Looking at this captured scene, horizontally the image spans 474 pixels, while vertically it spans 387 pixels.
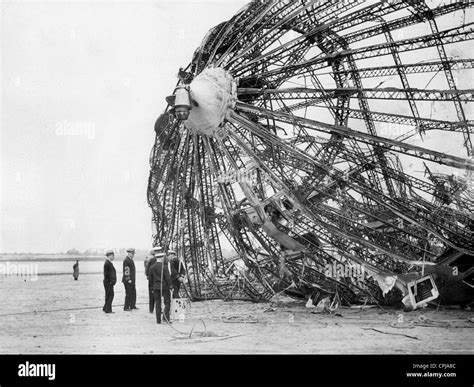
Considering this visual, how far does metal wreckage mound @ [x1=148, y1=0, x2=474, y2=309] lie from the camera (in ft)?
46.3

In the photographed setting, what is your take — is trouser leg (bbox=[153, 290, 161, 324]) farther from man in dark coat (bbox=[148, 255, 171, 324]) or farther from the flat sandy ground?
the flat sandy ground

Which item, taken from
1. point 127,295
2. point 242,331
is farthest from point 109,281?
point 242,331

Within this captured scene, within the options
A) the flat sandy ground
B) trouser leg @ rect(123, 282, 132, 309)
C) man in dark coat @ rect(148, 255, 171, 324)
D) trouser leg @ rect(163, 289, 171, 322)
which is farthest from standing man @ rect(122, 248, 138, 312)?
trouser leg @ rect(163, 289, 171, 322)

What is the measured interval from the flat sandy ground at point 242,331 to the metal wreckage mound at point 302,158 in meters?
1.08

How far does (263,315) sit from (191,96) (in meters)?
6.12

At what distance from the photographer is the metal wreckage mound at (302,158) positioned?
556 inches

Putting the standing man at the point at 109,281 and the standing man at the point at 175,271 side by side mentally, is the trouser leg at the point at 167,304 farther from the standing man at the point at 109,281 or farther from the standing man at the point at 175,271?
the standing man at the point at 109,281

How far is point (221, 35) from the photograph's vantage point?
50.4 ft

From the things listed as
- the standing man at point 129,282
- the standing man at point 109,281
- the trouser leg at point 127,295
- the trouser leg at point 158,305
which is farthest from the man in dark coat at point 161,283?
the trouser leg at point 127,295

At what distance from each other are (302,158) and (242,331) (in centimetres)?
450

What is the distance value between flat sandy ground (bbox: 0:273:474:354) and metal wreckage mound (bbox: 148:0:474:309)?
108 centimetres

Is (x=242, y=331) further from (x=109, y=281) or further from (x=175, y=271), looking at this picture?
(x=109, y=281)
